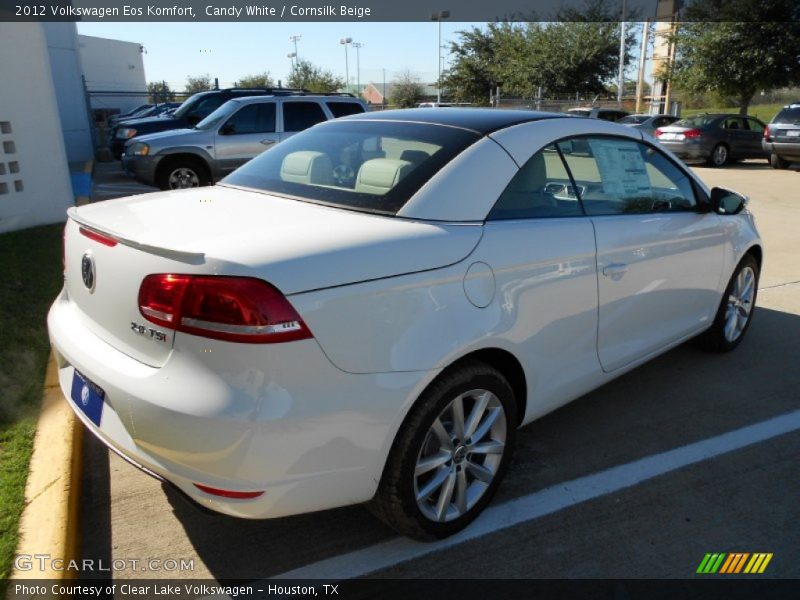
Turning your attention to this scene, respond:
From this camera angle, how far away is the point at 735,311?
15.6ft

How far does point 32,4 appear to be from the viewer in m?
7.93

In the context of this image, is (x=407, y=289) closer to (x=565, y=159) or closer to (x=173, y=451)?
(x=173, y=451)

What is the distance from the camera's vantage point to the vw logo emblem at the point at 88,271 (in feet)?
8.38

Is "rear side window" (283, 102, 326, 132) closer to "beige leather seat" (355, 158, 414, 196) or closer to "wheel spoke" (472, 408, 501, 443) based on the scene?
"beige leather seat" (355, 158, 414, 196)

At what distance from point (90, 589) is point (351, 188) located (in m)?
1.92

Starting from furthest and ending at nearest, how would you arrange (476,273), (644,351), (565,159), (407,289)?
1. (644,351)
2. (565,159)
3. (476,273)
4. (407,289)

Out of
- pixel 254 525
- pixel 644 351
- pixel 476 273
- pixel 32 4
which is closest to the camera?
pixel 476 273

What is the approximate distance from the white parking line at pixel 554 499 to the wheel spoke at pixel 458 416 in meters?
0.47

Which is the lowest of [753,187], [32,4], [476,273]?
[753,187]

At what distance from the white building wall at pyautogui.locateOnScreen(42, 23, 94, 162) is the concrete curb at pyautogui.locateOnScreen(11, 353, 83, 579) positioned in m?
15.8

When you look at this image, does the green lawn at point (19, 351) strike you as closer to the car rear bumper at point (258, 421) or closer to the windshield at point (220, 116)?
the car rear bumper at point (258, 421)

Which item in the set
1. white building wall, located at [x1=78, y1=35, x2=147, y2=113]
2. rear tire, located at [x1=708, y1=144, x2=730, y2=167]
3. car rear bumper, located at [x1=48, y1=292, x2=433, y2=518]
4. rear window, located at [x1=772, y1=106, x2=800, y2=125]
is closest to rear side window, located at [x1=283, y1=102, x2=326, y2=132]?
car rear bumper, located at [x1=48, y1=292, x2=433, y2=518]

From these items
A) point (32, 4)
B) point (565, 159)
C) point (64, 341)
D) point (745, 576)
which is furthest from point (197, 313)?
point (32, 4)

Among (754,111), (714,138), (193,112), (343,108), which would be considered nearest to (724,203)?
(343,108)
